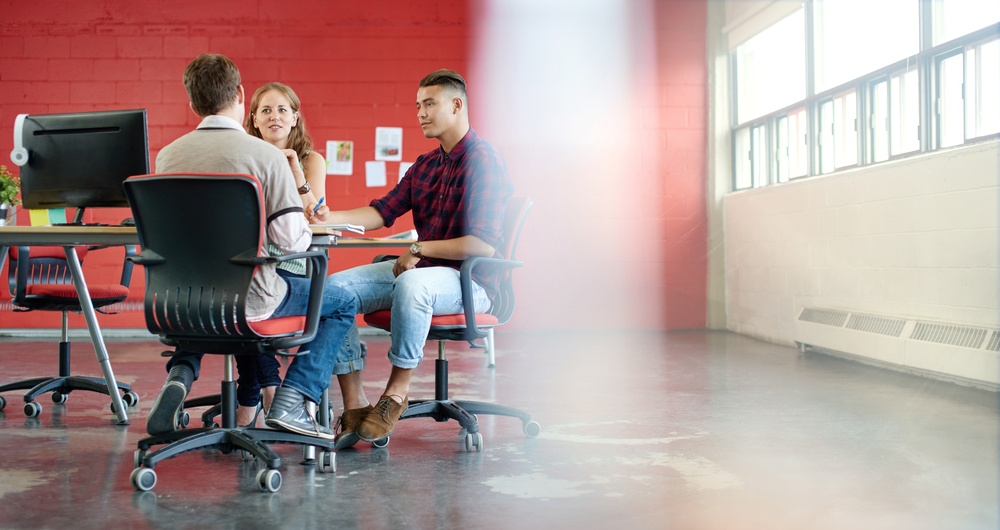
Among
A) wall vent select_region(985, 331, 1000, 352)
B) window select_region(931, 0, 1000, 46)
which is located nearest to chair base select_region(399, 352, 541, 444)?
wall vent select_region(985, 331, 1000, 352)

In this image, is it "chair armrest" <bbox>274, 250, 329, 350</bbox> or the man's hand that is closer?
"chair armrest" <bbox>274, 250, 329, 350</bbox>

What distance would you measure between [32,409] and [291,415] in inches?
60.4

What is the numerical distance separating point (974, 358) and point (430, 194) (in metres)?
2.56

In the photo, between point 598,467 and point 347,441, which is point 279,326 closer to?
point 347,441

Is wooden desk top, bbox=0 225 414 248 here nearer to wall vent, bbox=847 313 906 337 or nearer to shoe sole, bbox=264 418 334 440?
shoe sole, bbox=264 418 334 440

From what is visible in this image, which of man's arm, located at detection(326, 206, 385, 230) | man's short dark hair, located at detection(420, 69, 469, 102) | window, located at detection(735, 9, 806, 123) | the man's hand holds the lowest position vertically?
the man's hand

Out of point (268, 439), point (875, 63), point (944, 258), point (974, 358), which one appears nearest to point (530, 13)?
point (875, 63)

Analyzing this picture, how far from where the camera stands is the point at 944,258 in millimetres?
4164

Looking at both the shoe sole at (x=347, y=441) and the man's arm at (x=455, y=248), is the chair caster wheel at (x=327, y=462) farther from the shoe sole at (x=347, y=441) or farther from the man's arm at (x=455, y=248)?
the man's arm at (x=455, y=248)

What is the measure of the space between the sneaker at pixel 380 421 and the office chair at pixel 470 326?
5.1 inches

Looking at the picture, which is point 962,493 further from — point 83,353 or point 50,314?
point 50,314

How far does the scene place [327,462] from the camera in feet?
8.16

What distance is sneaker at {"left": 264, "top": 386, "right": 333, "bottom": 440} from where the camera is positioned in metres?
2.37

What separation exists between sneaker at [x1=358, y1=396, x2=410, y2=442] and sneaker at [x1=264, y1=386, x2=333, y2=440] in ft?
0.50
